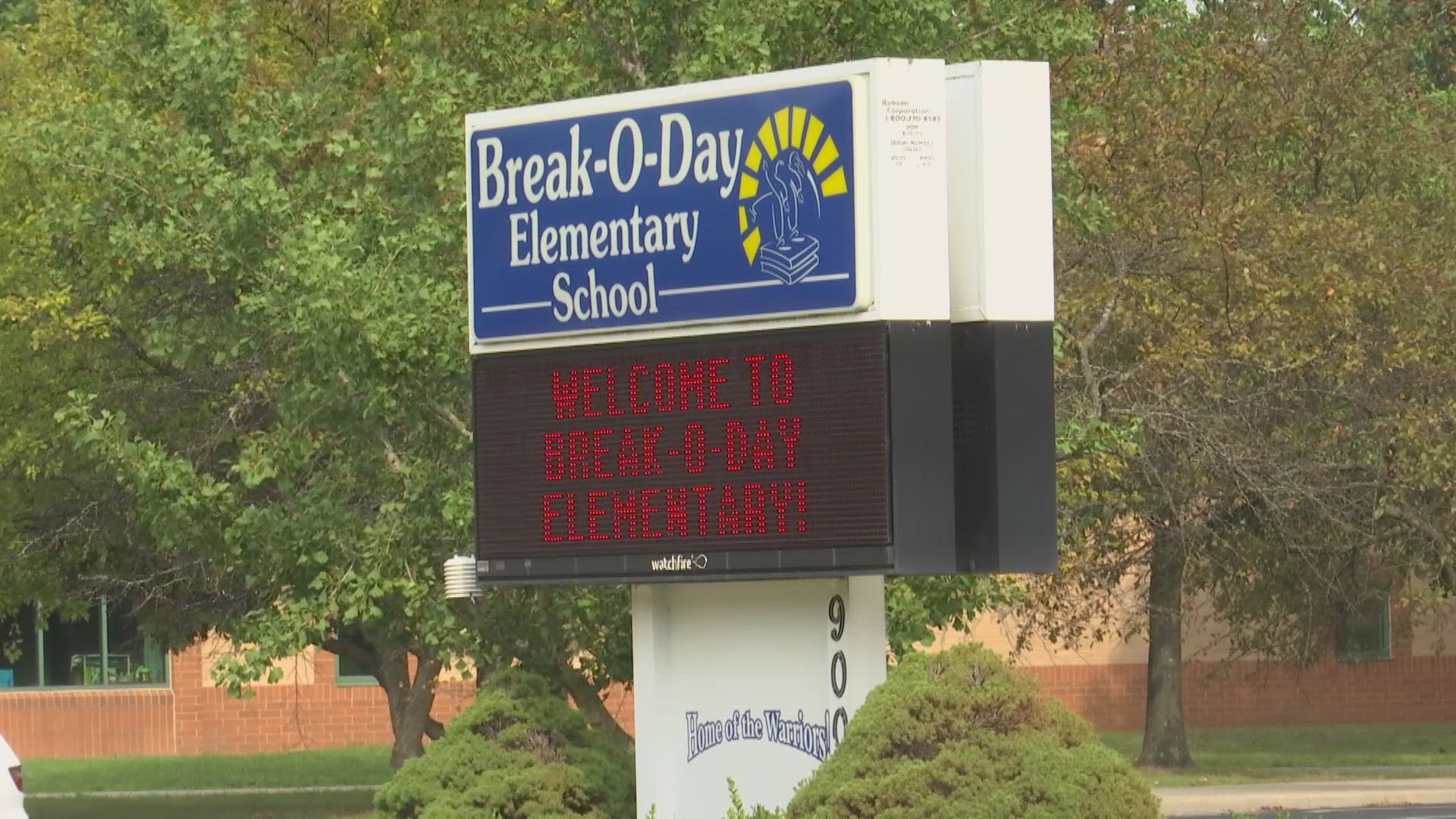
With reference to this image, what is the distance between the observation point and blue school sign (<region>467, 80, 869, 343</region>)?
39.5 ft

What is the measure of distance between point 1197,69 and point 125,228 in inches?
570

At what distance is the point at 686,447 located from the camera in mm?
12141

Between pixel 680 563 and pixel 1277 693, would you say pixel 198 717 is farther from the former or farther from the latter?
pixel 680 563

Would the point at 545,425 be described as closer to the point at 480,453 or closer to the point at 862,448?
the point at 480,453

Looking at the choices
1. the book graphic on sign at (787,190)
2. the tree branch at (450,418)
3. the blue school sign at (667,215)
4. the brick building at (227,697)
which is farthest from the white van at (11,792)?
the brick building at (227,697)

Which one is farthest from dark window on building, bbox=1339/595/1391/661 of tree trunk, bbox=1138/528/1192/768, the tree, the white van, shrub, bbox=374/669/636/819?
the white van

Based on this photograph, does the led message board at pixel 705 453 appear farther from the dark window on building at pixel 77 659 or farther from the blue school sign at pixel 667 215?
the dark window on building at pixel 77 659

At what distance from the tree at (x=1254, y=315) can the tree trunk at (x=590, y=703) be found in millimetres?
6298

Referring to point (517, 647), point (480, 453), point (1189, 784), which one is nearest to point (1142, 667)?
point (1189, 784)

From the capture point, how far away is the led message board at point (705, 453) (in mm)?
11625

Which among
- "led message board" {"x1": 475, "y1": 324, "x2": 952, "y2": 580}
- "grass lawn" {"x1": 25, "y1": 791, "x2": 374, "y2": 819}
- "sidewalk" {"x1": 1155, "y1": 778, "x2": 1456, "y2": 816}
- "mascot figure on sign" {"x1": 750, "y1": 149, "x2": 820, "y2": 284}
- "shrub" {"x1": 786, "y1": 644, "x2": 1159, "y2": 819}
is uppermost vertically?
"mascot figure on sign" {"x1": 750, "y1": 149, "x2": 820, "y2": 284}

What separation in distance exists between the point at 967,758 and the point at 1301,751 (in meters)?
28.0

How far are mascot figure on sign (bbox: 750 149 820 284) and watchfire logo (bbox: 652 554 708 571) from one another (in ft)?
4.59

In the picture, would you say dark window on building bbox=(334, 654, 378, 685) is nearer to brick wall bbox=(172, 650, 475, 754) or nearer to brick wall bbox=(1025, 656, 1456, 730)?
brick wall bbox=(172, 650, 475, 754)
